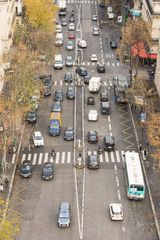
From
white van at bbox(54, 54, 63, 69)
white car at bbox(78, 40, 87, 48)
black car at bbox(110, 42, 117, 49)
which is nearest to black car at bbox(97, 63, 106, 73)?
white van at bbox(54, 54, 63, 69)

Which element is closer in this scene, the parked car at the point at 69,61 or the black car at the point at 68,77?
the black car at the point at 68,77

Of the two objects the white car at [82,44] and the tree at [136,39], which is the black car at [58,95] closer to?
the tree at [136,39]

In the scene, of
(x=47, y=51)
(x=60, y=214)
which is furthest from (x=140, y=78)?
(x=60, y=214)

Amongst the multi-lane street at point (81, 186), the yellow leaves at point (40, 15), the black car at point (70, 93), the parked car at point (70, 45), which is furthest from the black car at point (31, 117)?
the parked car at point (70, 45)

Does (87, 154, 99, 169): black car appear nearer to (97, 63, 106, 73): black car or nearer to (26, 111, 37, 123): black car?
(26, 111, 37, 123): black car

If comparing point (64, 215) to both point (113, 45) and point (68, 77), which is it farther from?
point (113, 45)

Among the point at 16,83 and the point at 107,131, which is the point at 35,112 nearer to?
the point at 16,83
